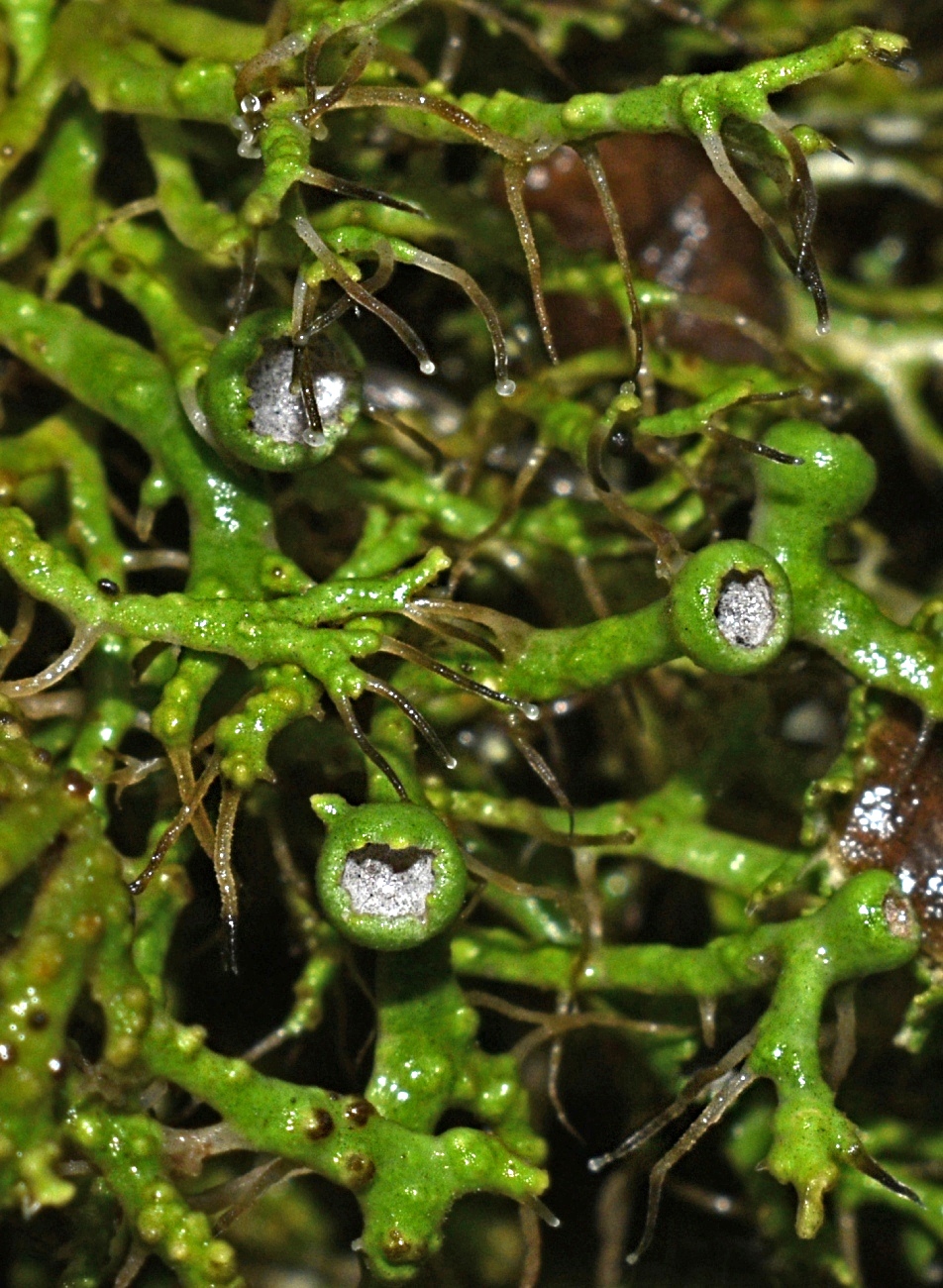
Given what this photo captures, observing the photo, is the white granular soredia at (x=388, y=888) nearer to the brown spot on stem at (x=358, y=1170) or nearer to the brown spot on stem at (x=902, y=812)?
the brown spot on stem at (x=358, y=1170)

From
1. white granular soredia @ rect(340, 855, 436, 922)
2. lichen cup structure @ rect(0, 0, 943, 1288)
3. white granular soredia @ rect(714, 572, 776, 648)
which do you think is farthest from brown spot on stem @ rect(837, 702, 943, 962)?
white granular soredia @ rect(340, 855, 436, 922)

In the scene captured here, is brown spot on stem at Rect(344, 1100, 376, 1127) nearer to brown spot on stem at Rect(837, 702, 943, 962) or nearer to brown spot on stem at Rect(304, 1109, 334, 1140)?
brown spot on stem at Rect(304, 1109, 334, 1140)

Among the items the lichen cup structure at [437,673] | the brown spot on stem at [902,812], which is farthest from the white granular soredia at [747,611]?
the brown spot on stem at [902,812]

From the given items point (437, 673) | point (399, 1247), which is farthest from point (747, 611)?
point (399, 1247)

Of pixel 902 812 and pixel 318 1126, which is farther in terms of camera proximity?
pixel 902 812

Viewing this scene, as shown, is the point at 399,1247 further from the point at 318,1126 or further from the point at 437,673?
the point at 437,673

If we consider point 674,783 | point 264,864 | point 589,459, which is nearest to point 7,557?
point 264,864

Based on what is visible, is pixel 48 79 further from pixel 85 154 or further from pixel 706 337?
pixel 706 337
